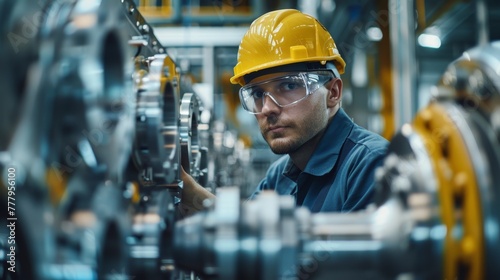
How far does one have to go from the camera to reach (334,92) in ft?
5.60

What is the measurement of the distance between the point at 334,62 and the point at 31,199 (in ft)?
4.25

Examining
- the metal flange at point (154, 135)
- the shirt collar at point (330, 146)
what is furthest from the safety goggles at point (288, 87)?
the metal flange at point (154, 135)

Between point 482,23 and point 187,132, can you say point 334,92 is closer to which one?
point 187,132

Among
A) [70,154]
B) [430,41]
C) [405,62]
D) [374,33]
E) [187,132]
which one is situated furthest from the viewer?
[430,41]

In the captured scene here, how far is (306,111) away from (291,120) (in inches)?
2.3

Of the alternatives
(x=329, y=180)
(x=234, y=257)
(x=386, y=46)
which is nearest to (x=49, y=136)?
(x=234, y=257)

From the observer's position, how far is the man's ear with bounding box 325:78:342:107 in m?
1.68

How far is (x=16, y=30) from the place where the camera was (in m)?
0.59

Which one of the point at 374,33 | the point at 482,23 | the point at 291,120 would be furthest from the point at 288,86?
the point at 374,33

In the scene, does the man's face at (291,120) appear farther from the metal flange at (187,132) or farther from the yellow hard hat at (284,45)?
the metal flange at (187,132)

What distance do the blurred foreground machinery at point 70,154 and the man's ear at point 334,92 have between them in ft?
2.98

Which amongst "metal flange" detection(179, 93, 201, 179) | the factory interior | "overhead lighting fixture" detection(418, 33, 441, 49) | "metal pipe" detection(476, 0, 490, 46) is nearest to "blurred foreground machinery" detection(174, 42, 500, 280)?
the factory interior

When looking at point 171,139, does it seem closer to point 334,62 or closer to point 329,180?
point 329,180

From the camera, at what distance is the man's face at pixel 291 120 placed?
1.57 metres
